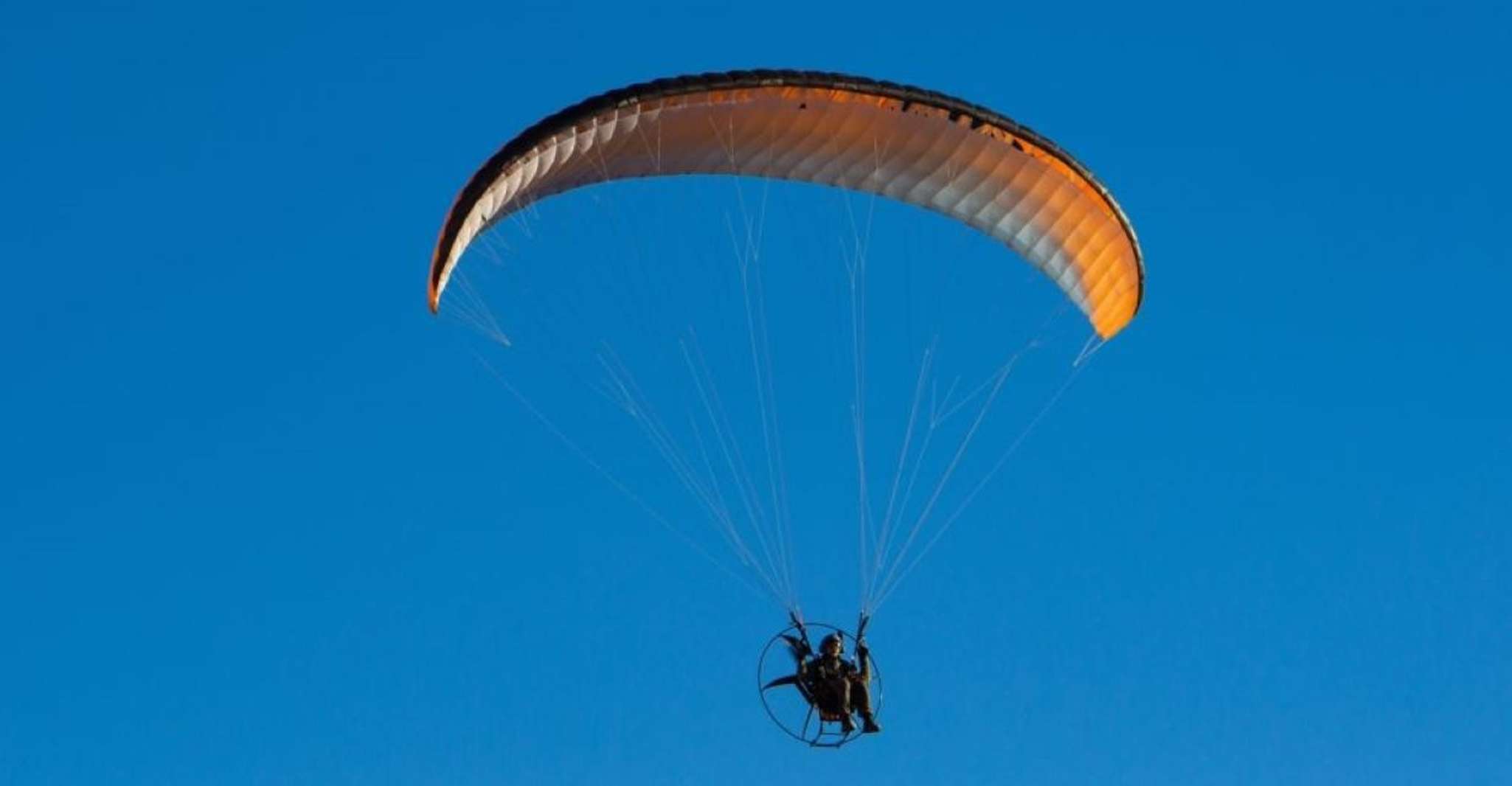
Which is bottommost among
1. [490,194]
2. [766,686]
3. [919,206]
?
[766,686]

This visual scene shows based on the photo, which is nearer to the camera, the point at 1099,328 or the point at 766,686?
the point at 766,686

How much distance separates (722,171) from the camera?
3356 cm

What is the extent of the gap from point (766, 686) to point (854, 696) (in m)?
0.85

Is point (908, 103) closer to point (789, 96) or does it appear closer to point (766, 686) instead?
point (789, 96)

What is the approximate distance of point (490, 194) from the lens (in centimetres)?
3145

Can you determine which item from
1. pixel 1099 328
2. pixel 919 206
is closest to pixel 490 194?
pixel 919 206

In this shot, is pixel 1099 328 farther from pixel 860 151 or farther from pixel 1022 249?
pixel 860 151

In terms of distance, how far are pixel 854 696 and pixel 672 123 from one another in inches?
224

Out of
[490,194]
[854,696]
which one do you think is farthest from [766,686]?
[490,194]

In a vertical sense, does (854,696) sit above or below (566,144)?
below

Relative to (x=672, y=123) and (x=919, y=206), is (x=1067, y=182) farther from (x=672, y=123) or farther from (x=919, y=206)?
(x=672, y=123)

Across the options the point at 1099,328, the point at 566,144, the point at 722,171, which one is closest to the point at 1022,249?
the point at 1099,328

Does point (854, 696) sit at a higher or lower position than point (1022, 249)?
lower

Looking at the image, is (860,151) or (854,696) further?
(860,151)
